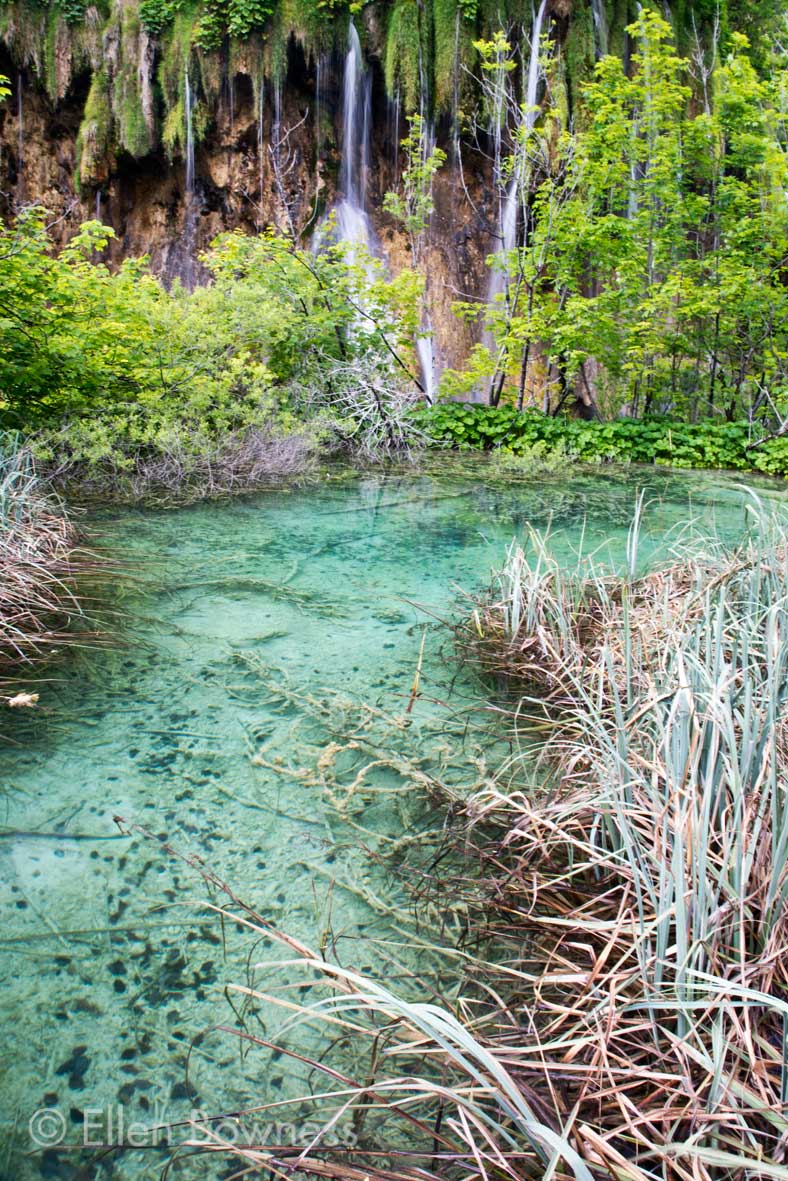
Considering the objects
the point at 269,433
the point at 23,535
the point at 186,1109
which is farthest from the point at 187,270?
the point at 186,1109

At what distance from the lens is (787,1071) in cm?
108

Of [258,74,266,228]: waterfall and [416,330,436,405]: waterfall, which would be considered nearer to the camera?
[416,330,436,405]: waterfall

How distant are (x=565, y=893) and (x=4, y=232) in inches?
241

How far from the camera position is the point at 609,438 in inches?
420

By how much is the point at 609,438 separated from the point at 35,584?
8.71 meters

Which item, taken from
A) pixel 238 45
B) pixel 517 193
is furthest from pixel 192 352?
pixel 238 45

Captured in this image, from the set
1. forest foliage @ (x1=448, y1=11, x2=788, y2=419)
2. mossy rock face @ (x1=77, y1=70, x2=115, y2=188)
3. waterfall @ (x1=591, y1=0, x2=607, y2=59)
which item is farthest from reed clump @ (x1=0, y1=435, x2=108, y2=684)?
waterfall @ (x1=591, y1=0, x2=607, y2=59)

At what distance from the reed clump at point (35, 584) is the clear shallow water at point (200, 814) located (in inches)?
8.8

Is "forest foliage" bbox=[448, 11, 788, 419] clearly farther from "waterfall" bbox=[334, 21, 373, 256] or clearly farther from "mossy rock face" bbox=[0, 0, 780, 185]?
"waterfall" bbox=[334, 21, 373, 256]

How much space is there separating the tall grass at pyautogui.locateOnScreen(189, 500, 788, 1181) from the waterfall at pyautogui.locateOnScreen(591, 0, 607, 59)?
625 inches

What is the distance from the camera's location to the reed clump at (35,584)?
335 cm

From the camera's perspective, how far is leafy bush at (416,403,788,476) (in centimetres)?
1023

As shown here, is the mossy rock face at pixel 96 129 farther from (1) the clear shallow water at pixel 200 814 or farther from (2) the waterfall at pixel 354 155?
(1) the clear shallow water at pixel 200 814

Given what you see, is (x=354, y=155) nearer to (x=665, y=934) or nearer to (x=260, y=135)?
(x=260, y=135)
